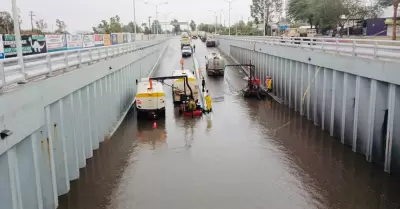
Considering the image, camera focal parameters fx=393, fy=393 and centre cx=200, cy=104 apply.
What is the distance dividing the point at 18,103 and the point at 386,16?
76.4m

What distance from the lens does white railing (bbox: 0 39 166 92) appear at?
11.1 meters

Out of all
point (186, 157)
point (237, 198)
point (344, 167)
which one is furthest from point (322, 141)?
point (237, 198)

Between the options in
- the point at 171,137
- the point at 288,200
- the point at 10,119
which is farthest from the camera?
the point at 171,137

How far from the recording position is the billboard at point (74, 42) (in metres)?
30.1

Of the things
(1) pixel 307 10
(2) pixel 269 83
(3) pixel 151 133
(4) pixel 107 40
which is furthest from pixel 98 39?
(1) pixel 307 10

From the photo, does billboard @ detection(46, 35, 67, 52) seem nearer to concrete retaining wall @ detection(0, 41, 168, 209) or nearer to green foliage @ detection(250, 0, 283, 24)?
concrete retaining wall @ detection(0, 41, 168, 209)

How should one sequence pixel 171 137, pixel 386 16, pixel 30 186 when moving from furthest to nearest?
pixel 386 16, pixel 171 137, pixel 30 186

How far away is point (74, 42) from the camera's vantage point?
3131cm

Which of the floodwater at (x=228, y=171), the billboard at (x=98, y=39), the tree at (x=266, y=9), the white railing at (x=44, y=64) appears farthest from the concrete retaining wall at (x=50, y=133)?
the tree at (x=266, y=9)

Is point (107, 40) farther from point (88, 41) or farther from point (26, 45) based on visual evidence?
point (26, 45)

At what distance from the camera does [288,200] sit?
14711 millimetres

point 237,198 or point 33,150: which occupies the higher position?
point 33,150

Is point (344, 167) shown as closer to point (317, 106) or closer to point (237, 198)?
point (237, 198)

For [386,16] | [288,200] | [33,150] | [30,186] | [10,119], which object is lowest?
[288,200]
